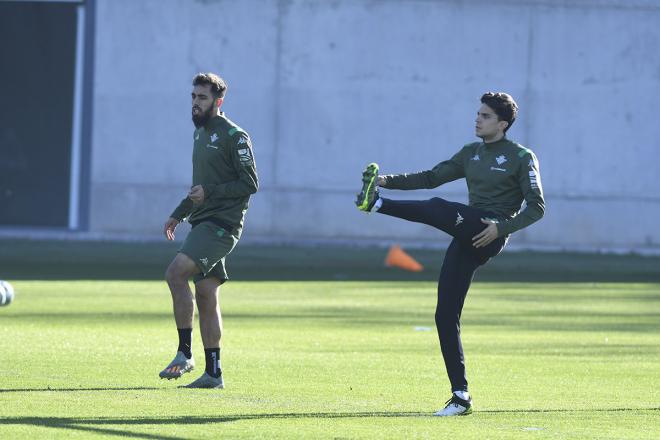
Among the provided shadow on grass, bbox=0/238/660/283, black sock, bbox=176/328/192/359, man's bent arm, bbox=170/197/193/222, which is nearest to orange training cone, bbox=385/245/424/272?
shadow on grass, bbox=0/238/660/283

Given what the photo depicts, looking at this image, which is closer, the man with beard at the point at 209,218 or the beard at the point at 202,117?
the man with beard at the point at 209,218

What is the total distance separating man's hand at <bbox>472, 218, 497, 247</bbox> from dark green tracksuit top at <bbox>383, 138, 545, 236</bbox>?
0.13 feet

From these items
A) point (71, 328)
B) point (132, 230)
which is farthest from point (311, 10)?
point (71, 328)

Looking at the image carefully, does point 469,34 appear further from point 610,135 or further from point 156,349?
point 156,349

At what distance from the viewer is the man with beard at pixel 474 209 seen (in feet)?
29.5

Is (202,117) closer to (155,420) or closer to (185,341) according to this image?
(185,341)

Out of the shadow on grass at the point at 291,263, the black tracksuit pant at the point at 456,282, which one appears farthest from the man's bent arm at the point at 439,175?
the shadow on grass at the point at 291,263

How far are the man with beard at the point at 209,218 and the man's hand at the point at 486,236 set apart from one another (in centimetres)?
176

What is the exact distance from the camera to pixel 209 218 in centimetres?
1031

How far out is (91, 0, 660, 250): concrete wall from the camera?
2719 cm

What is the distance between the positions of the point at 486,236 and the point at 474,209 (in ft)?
0.73

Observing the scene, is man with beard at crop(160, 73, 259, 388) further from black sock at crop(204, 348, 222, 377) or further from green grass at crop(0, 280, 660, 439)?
green grass at crop(0, 280, 660, 439)

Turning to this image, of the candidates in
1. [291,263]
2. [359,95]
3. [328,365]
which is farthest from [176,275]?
[359,95]

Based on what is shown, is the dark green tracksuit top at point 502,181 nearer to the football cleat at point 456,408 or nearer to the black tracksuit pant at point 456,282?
the black tracksuit pant at point 456,282
